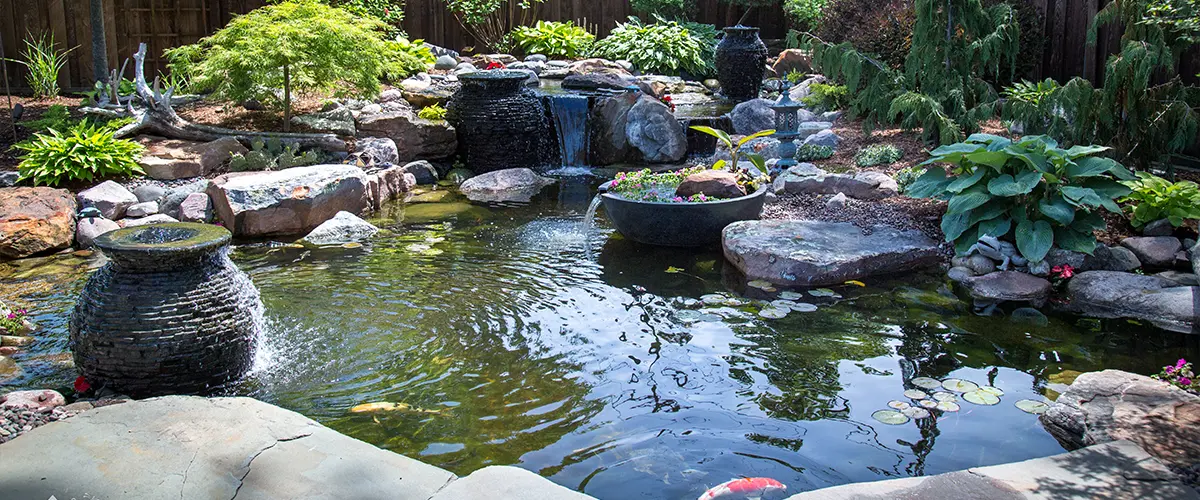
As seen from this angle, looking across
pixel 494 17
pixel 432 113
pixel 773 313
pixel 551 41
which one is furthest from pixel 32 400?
pixel 494 17

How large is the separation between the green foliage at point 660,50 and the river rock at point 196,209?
8.80 metres

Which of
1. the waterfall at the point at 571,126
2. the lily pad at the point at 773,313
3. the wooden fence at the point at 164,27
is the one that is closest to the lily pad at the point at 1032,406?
the lily pad at the point at 773,313

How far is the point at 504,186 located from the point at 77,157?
4.12 metres

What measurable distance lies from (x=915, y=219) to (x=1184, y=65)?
3.57 meters

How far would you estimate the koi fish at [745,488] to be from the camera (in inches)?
138

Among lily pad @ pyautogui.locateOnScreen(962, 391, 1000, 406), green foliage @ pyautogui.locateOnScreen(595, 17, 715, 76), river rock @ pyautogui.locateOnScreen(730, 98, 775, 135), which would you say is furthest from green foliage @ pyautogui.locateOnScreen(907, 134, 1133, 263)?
green foliage @ pyautogui.locateOnScreen(595, 17, 715, 76)

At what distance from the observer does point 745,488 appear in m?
3.55

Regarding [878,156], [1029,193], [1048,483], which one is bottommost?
[1048,483]

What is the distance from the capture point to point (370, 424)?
423cm

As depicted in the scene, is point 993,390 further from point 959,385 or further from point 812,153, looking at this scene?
point 812,153

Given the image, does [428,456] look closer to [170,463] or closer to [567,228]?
[170,463]

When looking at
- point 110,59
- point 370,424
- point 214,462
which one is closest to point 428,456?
point 370,424

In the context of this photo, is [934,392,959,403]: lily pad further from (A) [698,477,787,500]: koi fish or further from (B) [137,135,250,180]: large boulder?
(B) [137,135,250,180]: large boulder

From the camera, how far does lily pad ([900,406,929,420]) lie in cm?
428
